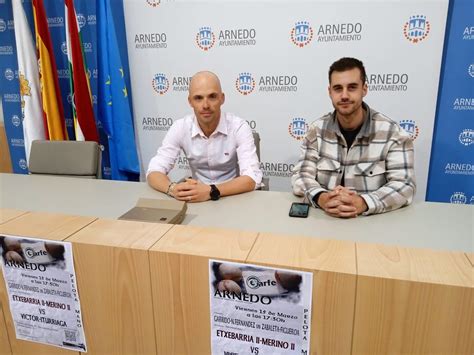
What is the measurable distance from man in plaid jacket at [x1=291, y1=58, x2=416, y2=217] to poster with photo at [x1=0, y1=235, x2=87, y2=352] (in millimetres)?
867

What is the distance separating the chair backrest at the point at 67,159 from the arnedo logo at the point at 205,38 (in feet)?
4.41

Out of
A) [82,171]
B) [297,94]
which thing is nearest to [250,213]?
[82,171]

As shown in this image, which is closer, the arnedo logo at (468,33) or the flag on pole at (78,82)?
the arnedo logo at (468,33)

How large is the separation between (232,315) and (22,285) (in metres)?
0.46

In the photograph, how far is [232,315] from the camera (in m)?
0.62

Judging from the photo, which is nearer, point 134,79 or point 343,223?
point 343,223

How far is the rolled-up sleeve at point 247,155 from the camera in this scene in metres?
1.72

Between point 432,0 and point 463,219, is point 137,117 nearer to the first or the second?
point 432,0

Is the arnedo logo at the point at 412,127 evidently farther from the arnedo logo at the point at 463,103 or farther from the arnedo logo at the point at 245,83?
the arnedo logo at the point at 245,83

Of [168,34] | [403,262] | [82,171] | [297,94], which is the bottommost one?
[82,171]

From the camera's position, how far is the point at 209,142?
2020 mm

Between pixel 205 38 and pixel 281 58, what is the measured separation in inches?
25.6

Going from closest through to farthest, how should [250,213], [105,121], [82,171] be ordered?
1. [250,213]
2. [82,171]
3. [105,121]

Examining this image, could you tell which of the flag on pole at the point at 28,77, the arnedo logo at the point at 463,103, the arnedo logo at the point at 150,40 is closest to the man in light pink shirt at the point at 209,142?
the arnedo logo at the point at 150,40
